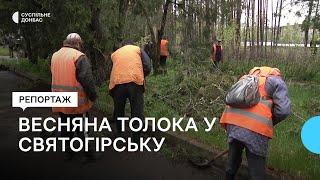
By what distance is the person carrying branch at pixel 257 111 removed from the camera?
4930 mm

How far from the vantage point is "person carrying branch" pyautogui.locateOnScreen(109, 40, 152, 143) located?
761 cm

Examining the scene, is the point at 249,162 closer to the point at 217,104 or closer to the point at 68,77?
the point at 68,77

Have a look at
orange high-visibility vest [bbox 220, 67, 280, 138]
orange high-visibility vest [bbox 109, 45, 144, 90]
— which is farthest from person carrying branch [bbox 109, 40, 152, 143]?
orange high-visibility vest [bbox 220, 67, 280, 138]

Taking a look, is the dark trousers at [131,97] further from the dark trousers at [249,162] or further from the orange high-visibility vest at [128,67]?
the dark trousers at [249,162]

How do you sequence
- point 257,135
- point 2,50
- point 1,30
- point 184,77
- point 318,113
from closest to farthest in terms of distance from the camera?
point 257,135, point 318,113, point 184,77, point 1,30, point 2,50

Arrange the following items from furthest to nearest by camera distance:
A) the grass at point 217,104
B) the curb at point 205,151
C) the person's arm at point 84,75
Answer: the person's arm at point 84,75, the grass at point 217,104, the curb at point 205,151

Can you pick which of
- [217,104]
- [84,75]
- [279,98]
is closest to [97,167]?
[84,75]

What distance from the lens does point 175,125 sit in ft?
29.1

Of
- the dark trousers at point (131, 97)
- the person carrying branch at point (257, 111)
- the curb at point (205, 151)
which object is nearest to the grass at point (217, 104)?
the curb at point (205, 151)

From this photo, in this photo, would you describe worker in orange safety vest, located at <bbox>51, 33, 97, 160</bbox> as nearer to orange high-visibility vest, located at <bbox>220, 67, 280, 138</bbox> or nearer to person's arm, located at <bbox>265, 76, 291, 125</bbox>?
orange high-visibility vest, located at <bbox>220, 67, 280, 138</bbox>

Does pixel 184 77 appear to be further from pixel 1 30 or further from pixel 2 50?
pixel 2 50

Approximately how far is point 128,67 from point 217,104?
2575 millimetres

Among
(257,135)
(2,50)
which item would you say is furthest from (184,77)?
(2,50)

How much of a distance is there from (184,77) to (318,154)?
4.84 m
